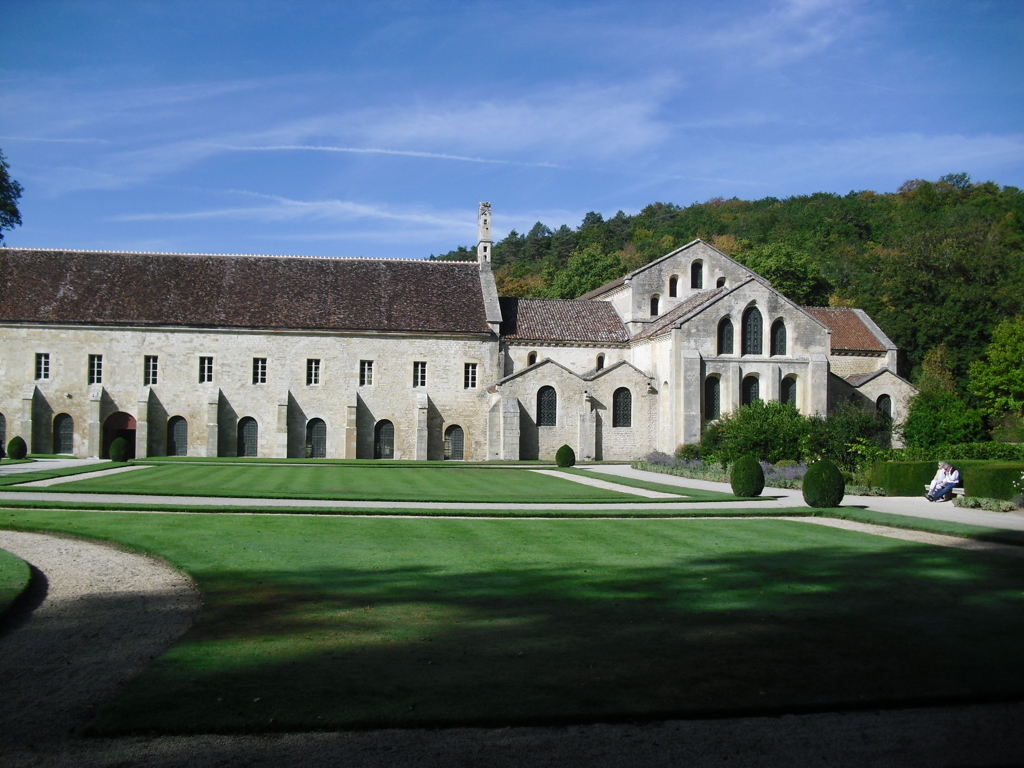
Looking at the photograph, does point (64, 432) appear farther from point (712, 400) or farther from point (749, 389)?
point (749, 389)

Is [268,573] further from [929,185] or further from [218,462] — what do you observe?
[929,185]

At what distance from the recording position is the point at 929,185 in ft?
277

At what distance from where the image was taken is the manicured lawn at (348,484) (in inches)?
865

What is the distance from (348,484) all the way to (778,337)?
86.4 feet

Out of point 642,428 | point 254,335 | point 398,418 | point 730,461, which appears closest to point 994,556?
point 730,461

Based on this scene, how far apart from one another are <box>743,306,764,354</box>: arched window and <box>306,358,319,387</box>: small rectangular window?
22.7m

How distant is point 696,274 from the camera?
1935 inches

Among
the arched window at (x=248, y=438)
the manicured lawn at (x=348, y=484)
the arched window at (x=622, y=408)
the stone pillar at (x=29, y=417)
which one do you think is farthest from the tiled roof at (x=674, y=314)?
the stone pillar at (x=29, y=417)

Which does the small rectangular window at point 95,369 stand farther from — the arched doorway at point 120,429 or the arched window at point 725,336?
the arched window at point 725,336

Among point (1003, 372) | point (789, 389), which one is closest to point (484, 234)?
point (789, 389)

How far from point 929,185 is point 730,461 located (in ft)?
218

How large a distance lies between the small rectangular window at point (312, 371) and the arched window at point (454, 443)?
24.8ft

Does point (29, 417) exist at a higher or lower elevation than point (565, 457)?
higher

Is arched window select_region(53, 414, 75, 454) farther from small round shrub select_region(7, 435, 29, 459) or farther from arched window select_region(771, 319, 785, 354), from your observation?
arched window select_region(771, 319, 785, 354)
